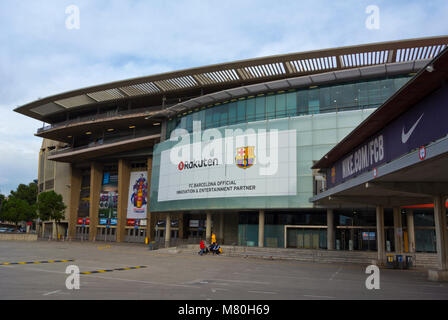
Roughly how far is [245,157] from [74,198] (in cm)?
4243

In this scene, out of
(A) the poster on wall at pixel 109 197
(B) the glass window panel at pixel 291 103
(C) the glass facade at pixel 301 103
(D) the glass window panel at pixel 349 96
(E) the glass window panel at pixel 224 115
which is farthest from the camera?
(A) the poster on wall at pixel 109 197

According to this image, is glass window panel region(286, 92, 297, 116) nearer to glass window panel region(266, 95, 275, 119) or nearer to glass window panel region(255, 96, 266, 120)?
glass window panel region(266, 95, 275, 119)

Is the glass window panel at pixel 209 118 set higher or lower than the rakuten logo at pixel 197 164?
higher

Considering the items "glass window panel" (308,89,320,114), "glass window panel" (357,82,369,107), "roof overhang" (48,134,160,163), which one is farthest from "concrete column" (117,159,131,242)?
"glass window panel" (357,82,369,107)

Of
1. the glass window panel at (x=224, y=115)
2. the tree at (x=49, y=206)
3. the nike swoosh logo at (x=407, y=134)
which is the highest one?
the glass window panel at (x=224, y=115)

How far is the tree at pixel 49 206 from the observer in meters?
64.2

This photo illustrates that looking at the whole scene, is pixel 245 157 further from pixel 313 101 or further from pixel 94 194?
pixel 94 194

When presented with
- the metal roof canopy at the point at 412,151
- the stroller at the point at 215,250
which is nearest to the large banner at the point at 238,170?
the stroller at the point at 215,250

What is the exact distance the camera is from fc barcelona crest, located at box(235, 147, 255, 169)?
40.4 meters

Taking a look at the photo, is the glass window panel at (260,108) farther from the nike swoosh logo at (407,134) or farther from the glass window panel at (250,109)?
the nike swoosh logo at (407,134)

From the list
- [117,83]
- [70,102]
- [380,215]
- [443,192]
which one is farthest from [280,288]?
[70,102]

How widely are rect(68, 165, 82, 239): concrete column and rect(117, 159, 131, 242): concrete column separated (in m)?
12.8

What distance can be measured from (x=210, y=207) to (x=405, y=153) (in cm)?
3027
